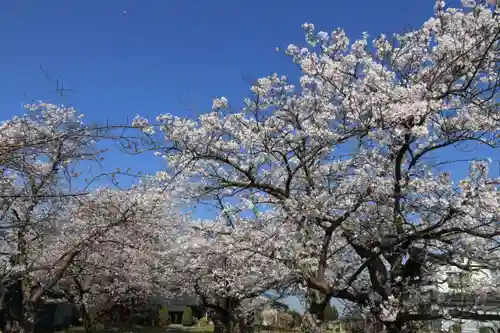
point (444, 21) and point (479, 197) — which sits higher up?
point (444, 21)

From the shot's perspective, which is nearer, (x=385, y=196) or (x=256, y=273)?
(x=385, y=196)

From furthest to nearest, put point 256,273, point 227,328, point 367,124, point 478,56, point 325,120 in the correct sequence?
1. point 227,328
2. point 256,273
3. point 325,120
4. point 367,124
5. point 478,56

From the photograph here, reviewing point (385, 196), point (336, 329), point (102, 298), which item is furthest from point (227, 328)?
point (385, 196)

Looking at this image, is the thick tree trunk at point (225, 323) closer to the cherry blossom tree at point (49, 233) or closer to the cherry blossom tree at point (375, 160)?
the cherry blossom tree at point (49, 233)

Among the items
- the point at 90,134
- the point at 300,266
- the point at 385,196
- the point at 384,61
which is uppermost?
the point at 384,61

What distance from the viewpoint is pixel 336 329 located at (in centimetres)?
1711

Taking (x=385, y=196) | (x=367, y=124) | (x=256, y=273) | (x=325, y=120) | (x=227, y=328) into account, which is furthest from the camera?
(x=227, y=328)

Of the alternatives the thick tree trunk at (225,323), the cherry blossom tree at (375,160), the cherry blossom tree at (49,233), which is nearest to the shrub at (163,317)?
the thick tree trunk at (225,323)

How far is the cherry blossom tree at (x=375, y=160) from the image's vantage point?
19.5ft

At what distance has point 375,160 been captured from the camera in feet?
22.3

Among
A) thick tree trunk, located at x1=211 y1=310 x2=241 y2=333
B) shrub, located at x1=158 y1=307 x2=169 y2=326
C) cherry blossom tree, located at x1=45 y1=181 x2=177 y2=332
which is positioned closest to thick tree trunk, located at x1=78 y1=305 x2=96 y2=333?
cherry blossom tree, located at x1=45 y1=181 x2=177 y2=332

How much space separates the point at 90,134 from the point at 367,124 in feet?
13.1

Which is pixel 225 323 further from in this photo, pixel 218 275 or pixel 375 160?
pixel 375 160

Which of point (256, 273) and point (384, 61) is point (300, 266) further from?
point (256, 273)
